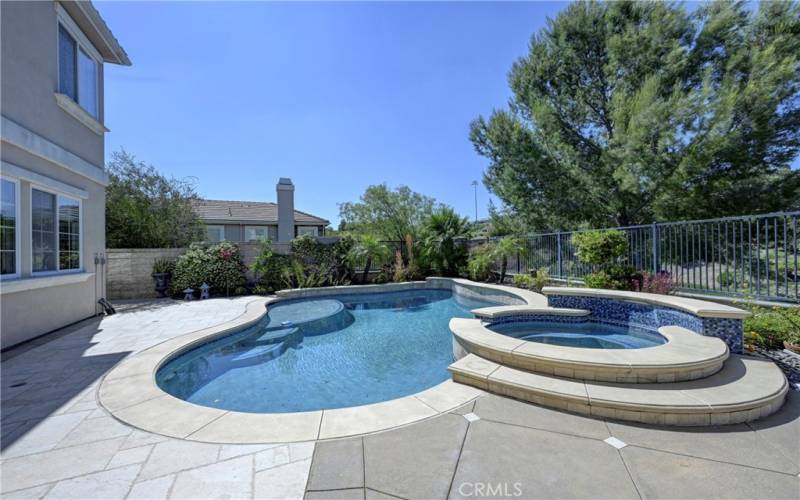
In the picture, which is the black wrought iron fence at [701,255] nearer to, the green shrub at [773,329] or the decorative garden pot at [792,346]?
the green shrub at [773,329]

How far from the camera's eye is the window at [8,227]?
15.2 ft

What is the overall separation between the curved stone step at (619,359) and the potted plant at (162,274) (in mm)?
10363

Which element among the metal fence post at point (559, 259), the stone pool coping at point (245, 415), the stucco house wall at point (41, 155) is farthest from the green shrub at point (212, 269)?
the metal fence post at point (559, 259)

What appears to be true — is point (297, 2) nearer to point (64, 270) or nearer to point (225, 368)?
point (64, 270)

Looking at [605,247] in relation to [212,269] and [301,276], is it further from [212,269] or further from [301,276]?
[212,269]

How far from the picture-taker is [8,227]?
472 centimetres

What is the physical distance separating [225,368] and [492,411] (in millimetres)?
4082

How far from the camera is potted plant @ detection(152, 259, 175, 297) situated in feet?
32.6

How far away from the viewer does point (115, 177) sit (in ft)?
35.3

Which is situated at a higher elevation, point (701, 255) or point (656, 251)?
point (656, 251)

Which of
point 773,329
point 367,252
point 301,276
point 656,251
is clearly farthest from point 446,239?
point 773,329

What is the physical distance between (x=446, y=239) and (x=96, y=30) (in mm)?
11604

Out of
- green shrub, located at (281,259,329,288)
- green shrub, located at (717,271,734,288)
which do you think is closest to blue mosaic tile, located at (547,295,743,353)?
green shrub, located at (717,271,734,288)

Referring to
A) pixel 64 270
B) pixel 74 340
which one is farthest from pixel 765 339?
pixel 64 270
